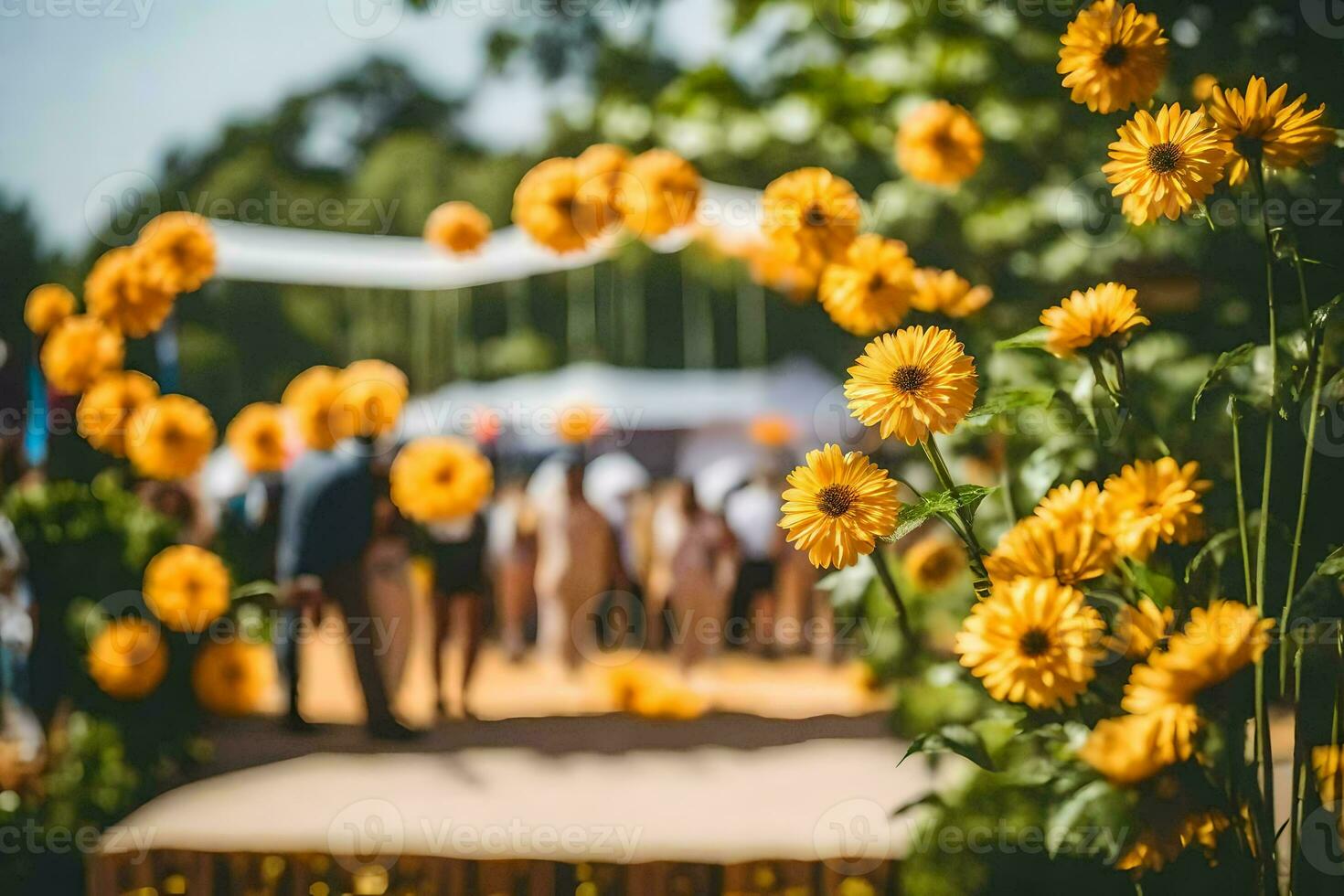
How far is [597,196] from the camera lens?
2.11 meters

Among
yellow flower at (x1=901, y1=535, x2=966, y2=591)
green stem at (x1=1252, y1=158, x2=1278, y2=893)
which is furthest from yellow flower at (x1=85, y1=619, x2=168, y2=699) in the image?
green stem at (x1=1252, y1=158, x2=1278, y2=893)

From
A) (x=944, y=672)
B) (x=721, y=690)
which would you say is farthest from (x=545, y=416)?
(x=944, y=672)

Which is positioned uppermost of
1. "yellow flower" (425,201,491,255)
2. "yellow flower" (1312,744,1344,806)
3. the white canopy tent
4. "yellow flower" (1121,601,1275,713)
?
the white canopy tent

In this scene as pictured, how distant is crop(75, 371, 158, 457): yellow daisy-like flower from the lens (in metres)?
2.73

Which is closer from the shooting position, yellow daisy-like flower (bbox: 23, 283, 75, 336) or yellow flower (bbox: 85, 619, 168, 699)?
yellow daisy-like flower (bbox: 23, 283, 75, 336)

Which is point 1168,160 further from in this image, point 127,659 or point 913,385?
point 127,659

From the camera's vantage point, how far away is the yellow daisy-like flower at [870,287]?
132cm

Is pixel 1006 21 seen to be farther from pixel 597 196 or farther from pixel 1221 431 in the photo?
pixel 1221 431

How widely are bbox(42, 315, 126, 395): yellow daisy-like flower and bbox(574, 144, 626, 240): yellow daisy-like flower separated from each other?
1316mm

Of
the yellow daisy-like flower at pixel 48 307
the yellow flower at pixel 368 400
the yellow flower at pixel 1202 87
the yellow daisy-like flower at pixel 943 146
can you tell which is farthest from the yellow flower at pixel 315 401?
the yellow flower at pixel 1202 87

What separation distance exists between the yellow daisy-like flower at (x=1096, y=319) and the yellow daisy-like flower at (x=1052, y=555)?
189 millimetres

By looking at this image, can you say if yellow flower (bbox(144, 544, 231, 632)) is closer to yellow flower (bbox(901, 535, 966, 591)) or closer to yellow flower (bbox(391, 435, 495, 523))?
yellow flower (bbox(391, 435, 495, 523))

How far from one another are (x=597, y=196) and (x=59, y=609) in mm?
2052

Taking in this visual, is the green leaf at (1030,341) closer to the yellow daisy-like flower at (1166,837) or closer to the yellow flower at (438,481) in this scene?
the yellow daisy-like flower at (1166,837)
